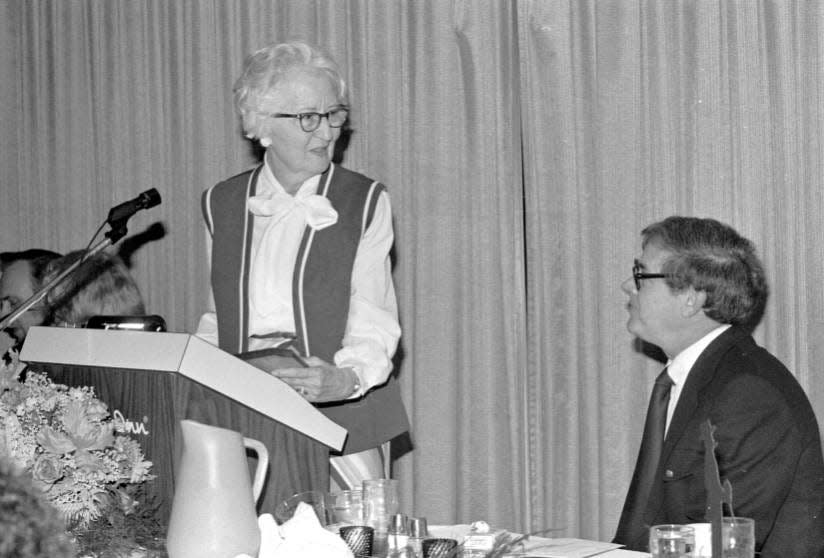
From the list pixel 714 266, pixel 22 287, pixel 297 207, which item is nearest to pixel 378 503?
pixel 297 207

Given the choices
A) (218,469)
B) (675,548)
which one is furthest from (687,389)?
(218,469)

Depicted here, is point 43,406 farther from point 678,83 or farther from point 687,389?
point 678,83

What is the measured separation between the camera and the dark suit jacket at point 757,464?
2623 mm

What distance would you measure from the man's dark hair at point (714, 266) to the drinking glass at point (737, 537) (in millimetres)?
1436

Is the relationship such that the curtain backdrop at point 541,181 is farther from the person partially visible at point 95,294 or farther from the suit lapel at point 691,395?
the person partially visible at point 95,294

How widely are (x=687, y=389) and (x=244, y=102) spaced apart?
4.25 ft

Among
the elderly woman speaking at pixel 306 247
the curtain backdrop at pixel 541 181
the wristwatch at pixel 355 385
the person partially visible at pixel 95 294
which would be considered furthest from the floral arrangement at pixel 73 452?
the curtain backdrop at pixel 541 181

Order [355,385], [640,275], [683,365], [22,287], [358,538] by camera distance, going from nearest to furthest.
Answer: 1. [358,538]
2. [355,385]
3. [683,365]
4. [640,275]
5. [22,287]

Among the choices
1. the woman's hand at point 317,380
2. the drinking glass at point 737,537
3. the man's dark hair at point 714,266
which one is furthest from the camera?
the man's dark hair at point 714,266

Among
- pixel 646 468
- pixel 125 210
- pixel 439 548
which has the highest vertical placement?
pixel 125 210

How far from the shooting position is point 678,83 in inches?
144

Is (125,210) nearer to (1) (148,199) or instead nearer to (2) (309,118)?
(1) (148,199)

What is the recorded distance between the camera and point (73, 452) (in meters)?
1.75

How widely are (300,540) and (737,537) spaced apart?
0.62 metres
